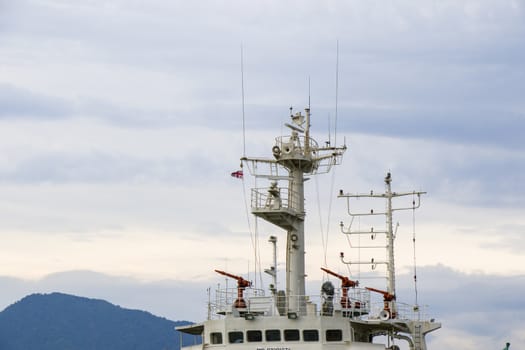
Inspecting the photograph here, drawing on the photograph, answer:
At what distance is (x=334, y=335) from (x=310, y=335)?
1.32 metres

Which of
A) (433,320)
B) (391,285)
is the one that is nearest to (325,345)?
(433,320)

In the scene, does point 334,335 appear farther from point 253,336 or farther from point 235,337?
point 235,337

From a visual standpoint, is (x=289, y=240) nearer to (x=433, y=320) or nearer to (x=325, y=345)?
(x=325, y=345)

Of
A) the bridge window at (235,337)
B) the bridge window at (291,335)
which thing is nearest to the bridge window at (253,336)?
the bridge window at (235,337)

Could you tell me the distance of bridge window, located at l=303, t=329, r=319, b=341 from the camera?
5075 cm

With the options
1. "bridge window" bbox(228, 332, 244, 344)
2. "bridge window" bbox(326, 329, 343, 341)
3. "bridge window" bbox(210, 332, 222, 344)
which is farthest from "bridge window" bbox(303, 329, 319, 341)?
"bridge window" bbox(210, 332, 222, 344)

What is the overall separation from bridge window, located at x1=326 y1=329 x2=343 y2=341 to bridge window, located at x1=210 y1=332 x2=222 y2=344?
231 inches

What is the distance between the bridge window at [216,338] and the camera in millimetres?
52594

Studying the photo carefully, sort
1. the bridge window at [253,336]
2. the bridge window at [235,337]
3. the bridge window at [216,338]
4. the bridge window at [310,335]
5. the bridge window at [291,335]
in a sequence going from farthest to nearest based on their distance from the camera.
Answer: the bridge window at [216,338]
the bridge window at [235,337]
the bridge window at [253,336]
the bridge window at [291,335]
the bridge window at [310,335]

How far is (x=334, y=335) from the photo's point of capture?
168ft

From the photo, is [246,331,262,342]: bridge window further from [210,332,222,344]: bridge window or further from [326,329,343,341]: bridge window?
[326,329,343,341]: bridge window

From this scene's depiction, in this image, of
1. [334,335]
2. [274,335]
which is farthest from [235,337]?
[334,335]

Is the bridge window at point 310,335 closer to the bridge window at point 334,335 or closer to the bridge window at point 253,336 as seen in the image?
the bridge window at point 334,335

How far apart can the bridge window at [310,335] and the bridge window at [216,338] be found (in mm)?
4755
